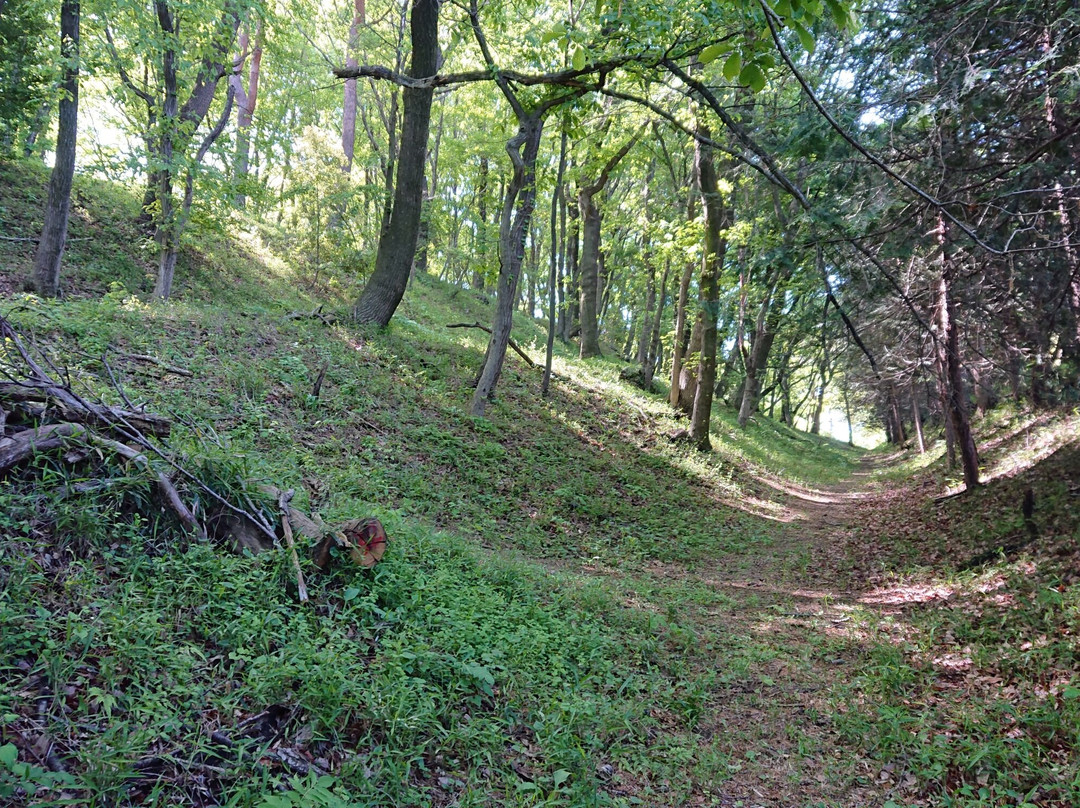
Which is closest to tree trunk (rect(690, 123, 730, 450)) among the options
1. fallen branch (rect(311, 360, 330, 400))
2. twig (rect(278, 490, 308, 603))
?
fallen branch (rect(311, 360, 330, 400))

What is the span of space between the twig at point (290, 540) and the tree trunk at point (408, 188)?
7943mm

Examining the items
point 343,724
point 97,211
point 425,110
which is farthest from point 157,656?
point 97,211

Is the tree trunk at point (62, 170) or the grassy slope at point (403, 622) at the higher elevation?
the tree trunk at point (62, 170)

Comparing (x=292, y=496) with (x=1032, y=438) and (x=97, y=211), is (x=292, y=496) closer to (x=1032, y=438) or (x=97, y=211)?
(x=97, y=211)

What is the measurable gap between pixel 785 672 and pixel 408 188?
33.1 feet

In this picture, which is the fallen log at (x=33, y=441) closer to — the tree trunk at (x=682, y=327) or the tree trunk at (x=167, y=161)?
the tree trunk at (x=167, y=161)

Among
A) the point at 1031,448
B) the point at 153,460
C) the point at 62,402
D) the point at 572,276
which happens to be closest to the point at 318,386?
the point at 62,402

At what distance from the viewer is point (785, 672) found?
5324mm

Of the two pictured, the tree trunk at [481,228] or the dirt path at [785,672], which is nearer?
the dirt path at [785,672]

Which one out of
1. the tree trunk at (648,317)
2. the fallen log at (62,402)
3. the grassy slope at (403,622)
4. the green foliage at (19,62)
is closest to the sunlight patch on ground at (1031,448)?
the grassy slope at (403,622)

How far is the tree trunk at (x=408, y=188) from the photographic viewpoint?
A: 10750 millimetres

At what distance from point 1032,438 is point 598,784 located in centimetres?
1569

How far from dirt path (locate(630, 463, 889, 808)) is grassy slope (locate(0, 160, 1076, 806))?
3 centimetres

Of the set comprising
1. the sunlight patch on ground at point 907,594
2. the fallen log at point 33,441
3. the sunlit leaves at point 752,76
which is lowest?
the sunlight patch on ground at point 907,594
